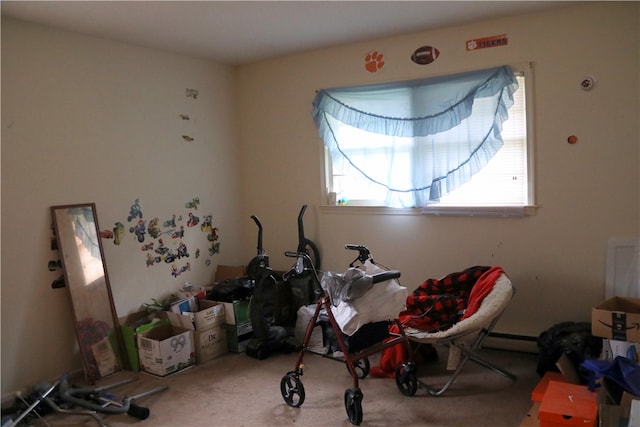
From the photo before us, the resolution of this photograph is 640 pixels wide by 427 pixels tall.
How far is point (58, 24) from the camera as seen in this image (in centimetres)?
335

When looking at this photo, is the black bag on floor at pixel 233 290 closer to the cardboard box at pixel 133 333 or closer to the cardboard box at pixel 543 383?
the cardboard box at pixel 133 333

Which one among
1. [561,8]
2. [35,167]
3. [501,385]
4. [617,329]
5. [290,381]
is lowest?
[501,385]

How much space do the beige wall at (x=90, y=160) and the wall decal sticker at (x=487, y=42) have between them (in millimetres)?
2246

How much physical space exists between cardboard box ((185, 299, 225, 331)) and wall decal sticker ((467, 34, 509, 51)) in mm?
2656

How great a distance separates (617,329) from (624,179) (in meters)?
1.04

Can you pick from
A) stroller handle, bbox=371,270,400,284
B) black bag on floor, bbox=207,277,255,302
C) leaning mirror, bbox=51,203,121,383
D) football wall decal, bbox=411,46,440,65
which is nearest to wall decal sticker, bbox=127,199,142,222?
leaning mirror, bbox=51,203,121,383

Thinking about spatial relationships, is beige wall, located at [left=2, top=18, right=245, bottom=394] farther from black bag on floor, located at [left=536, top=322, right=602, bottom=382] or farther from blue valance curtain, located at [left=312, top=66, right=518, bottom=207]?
black bag on floor, located at [left=536, top=322, right=602, bottom=382]

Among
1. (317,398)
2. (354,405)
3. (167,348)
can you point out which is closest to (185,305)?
(167,348)

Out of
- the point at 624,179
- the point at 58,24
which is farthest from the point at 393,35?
the point at 58,24

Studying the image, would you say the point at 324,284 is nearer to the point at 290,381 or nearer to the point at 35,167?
the point at 290,381

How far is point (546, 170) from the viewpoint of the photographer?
353cm

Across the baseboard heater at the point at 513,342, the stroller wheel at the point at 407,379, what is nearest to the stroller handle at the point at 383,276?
the stroller wheel at the point at 407,379

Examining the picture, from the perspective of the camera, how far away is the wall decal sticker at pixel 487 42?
3584mm

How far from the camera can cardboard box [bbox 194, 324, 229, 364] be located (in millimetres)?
3756
